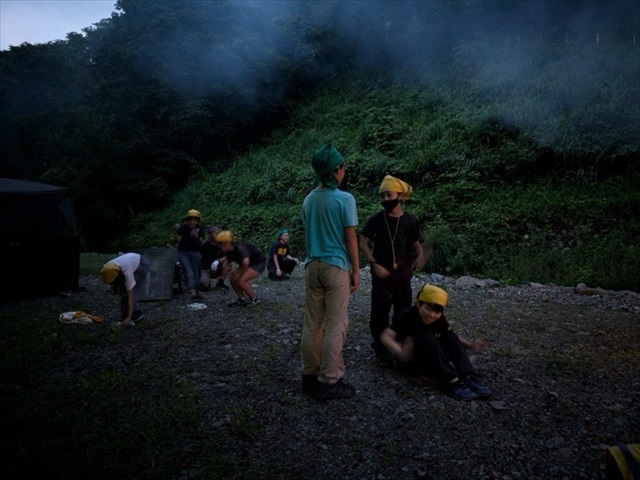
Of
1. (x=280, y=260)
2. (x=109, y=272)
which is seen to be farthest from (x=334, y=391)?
(x=280, y=260)

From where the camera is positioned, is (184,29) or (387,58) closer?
(184,29)

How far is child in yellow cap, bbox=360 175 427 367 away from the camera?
380 cm

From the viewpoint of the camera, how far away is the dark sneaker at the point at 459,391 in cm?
316

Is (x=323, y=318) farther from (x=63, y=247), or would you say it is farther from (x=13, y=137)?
(x=13, y=137)

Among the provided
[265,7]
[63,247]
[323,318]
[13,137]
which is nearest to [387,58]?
[265,7]

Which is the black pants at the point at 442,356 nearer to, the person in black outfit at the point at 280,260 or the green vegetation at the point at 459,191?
the green vegetation at the point at 459,191

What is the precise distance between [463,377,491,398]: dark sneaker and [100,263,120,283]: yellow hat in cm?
470

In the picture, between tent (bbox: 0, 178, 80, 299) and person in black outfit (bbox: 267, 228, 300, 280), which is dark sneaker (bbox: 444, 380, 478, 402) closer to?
person in black outfit (bbox: 267, 228, 300, 280)

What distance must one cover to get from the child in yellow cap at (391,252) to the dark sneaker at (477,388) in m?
0.85

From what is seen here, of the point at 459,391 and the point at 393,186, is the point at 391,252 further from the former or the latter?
the point at 459,391

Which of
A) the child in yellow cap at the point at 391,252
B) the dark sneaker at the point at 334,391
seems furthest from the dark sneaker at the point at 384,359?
the dark sneaker at the point at 334,391

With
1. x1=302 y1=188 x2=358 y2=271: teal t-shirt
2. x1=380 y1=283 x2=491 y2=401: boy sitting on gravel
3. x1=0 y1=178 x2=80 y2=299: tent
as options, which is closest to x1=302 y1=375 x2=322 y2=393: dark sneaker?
x1=380 y1=283 x2=491 y2=401: boy sitting on gravel

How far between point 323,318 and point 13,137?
3590 cm

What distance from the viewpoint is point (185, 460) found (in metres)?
2.48
